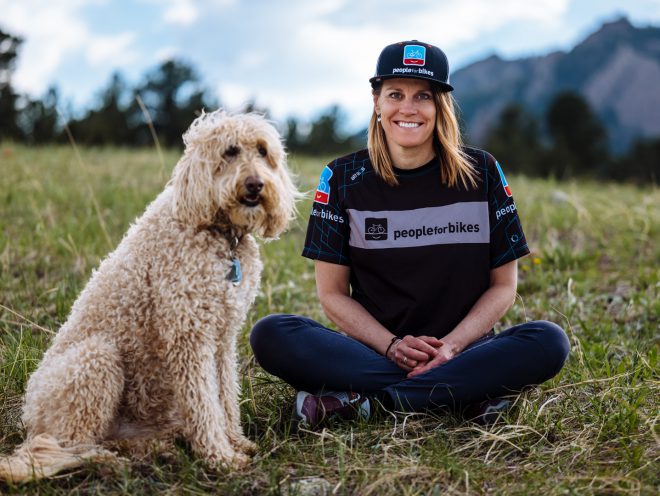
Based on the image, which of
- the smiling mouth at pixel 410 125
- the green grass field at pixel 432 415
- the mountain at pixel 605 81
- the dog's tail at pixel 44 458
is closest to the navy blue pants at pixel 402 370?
the green grass field at pixel 432 415

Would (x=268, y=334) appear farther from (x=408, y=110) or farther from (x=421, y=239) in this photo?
(x=408, y=110)

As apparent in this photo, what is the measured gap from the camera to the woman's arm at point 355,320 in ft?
10.9

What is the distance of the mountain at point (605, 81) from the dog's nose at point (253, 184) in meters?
82.9

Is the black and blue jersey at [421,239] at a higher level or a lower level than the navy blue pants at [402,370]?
higher

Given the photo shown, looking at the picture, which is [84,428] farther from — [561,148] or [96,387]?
[561,148]

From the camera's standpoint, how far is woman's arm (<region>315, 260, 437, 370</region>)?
3314 millimetres

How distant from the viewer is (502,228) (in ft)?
11.6

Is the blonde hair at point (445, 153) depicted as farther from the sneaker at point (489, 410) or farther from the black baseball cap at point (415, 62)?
the sneaker at point (489, 410)

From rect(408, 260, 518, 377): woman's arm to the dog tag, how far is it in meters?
1.05

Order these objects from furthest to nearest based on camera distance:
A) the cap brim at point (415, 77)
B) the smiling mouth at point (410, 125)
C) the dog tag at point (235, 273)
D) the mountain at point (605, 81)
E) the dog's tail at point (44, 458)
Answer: the mountain at point (605, 81), the smiling mouth at point (410, 125), the cap brim at point (415, 77), the dog tag at point (235, 273), the dog's tail at point (44, 458)

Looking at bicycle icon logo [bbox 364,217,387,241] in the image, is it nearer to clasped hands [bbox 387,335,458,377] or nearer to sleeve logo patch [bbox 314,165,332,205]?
sleeve logo patch [bbox 314,165,332,205]

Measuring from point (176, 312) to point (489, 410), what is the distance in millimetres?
1621

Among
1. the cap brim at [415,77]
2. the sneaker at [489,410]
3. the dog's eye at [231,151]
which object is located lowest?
the sneaker at [489,410]

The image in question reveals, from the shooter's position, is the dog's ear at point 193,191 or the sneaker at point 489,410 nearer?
the dog's ear at point 193,191
